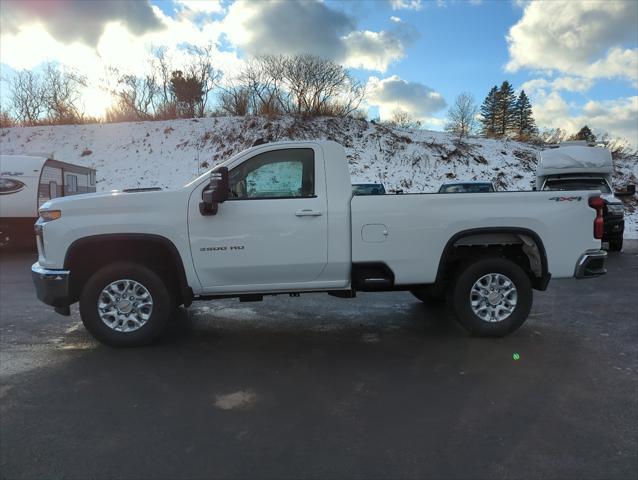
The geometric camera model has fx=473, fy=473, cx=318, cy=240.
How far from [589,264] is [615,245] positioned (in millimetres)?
8813

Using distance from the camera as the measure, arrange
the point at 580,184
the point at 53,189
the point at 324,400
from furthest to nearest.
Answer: the point at 53,189 → the point at 580,184 → the point at 324,400

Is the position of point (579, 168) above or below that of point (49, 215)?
above

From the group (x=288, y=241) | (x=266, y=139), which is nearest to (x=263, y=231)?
(x=288, y=241)

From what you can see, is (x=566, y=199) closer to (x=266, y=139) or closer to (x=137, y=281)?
(x=137, y=281)

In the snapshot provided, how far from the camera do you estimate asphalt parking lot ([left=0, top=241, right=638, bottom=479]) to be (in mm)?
2906

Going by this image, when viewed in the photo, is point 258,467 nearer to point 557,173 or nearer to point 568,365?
point 568,365

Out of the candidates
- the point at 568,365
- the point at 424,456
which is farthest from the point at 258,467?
the point at 568,365

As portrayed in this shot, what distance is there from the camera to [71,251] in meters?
4.92

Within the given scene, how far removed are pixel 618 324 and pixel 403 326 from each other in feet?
8.63

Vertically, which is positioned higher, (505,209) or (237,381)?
(505,209)

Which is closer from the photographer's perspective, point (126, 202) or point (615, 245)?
point (126, 202)

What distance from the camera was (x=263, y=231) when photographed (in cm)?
494

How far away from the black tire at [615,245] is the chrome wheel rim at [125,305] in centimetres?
1210

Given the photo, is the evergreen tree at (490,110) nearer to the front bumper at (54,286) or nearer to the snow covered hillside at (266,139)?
the snow covered hillside at (266,139)
